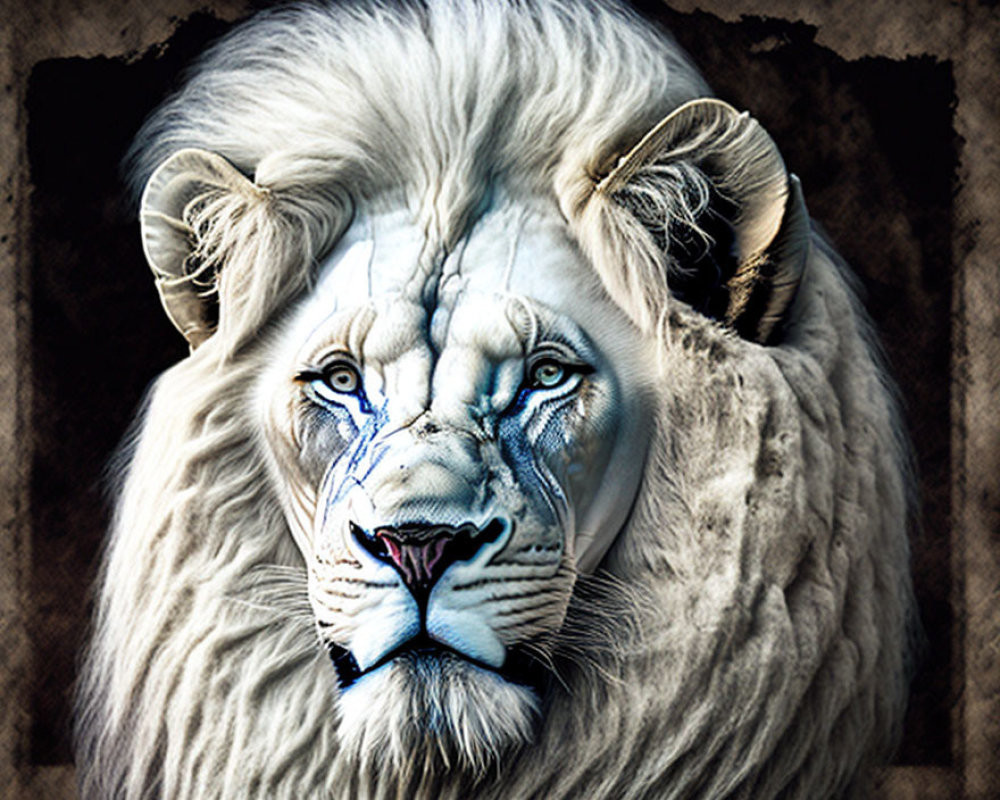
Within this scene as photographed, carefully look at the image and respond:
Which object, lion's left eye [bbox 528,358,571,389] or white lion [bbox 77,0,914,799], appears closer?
white lion [bbox 77,0,914,799]

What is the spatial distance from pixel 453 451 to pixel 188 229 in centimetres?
70

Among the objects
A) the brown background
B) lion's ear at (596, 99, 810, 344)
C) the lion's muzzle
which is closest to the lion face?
the lion's muzzle

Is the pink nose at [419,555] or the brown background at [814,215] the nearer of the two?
the pink nose at [419,555]

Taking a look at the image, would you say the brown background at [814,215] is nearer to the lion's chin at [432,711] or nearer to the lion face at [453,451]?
the lion face at [453,451]

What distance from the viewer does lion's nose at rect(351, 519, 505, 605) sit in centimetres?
227

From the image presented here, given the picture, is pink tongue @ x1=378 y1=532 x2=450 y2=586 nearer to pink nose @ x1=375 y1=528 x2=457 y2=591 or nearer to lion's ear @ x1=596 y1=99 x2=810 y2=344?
pink nose @ x1=375 y1=528 x2=457 y2=591

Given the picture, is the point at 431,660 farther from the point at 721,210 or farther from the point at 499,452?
the point at 721,210

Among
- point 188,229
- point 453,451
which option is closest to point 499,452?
point 453,451

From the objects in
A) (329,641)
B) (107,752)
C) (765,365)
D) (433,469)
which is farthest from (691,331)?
(107,752)

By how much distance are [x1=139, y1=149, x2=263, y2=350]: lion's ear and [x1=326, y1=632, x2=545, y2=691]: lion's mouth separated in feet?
2.19

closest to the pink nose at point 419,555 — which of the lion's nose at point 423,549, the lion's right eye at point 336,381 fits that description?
the lion's nose at point 423,549

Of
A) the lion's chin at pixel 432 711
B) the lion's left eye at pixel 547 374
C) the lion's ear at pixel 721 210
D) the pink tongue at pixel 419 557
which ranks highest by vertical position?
the lion's ear at pixel 721 210

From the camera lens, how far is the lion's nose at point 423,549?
227 cm

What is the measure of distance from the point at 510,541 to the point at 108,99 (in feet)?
4.76
